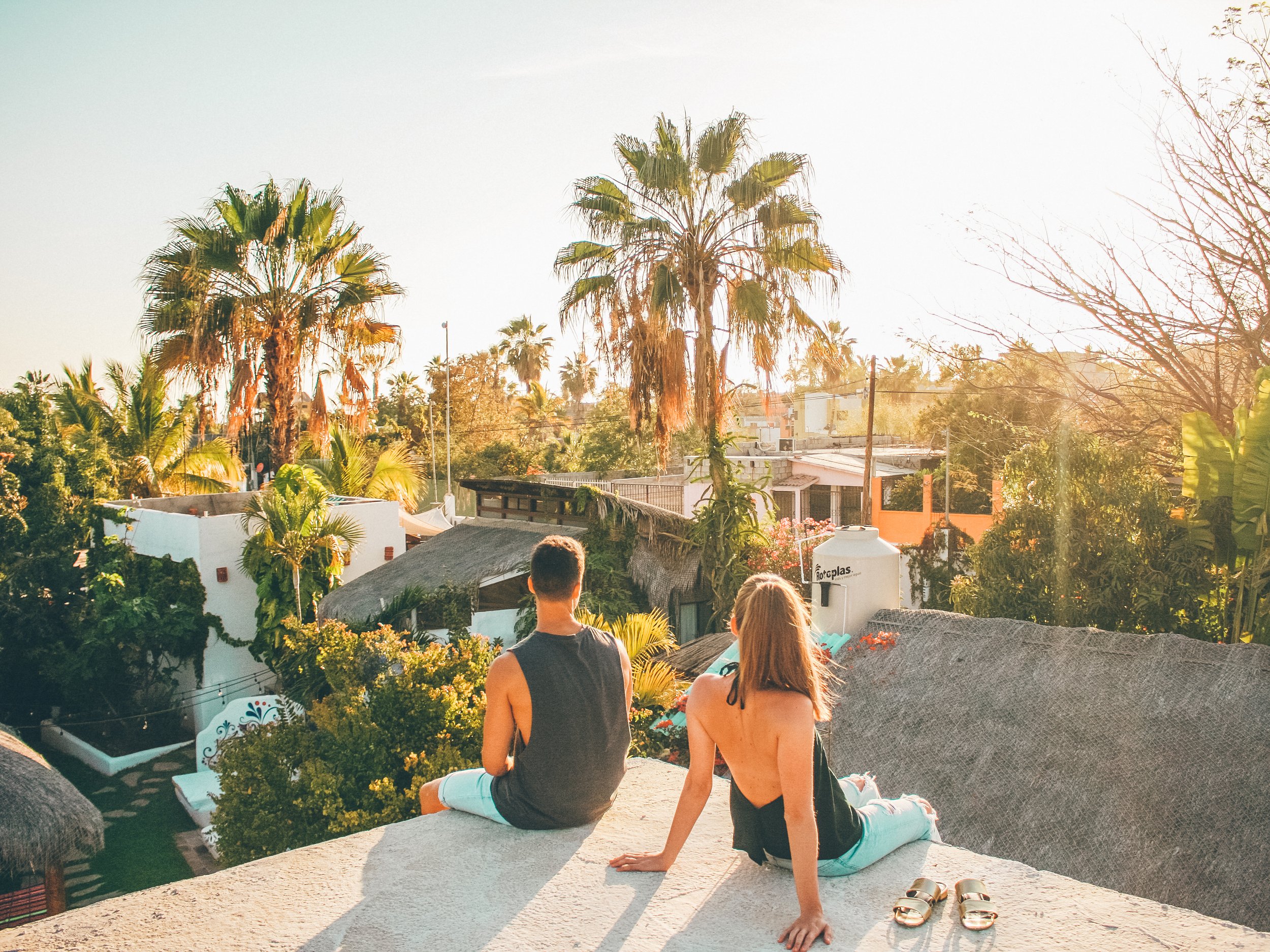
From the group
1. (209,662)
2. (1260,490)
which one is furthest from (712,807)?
(209,662)

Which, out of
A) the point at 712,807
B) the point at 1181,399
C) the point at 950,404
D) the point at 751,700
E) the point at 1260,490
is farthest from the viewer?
the point at 950,404

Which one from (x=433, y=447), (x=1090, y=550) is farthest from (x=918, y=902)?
(x=433, y=447)

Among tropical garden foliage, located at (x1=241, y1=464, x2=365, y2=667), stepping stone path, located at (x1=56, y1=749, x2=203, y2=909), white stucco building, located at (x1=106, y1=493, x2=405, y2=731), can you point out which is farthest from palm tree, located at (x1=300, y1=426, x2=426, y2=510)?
stepping stone path, located at (x1=56, y1=749, x2=203, y2=909)

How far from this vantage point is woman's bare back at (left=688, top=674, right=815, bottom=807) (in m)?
2.74

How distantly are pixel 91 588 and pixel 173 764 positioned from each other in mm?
4153

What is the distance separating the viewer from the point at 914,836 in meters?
3.29

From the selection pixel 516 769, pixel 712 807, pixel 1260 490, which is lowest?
pixel 712 807

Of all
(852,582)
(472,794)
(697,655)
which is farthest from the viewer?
(697,655)

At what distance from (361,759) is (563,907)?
3.81 meters

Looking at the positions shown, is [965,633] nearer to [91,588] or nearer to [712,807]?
[712,807]

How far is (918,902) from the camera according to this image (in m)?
2.68

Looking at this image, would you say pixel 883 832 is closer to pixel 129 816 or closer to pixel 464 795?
pixel 464 795

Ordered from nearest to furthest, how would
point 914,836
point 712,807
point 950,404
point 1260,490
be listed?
point 914,836, point 712,807, point 1260,490, point 950,404

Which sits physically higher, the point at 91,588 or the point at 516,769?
the point at 516,769
